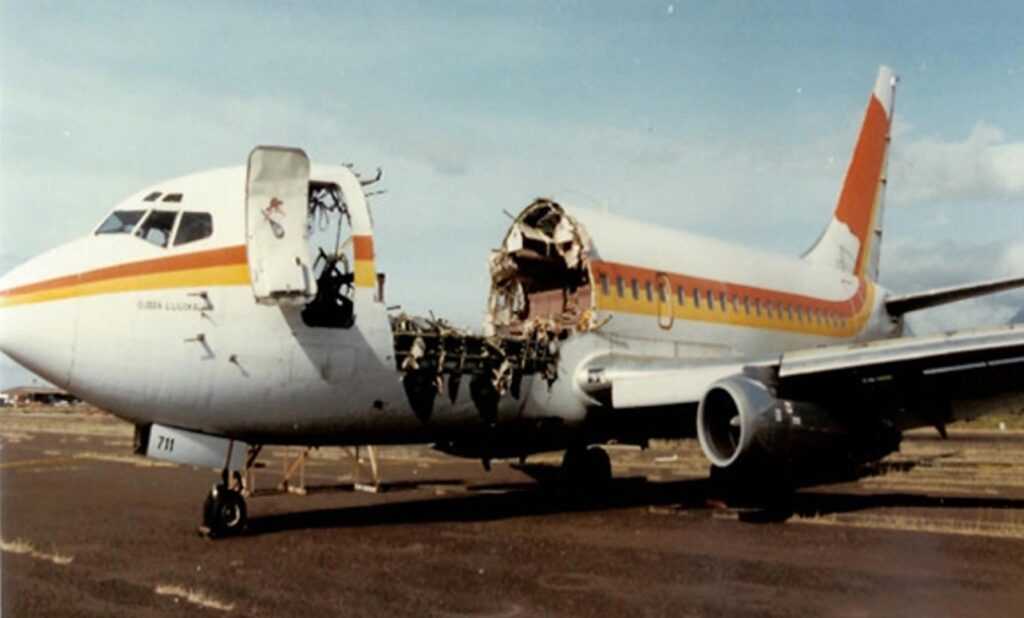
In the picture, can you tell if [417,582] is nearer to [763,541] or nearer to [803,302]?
[763,541]

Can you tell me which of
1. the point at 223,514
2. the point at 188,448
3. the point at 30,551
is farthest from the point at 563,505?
the point at 30,551

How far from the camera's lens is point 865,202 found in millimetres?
27656

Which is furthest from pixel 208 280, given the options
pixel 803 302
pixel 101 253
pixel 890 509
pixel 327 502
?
pixel 803 302

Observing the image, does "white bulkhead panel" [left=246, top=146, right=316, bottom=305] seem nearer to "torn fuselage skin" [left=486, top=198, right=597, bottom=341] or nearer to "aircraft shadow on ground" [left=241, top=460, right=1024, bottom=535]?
"aircraft shadow on ground" [left=241, top=460, right=1024, bottom=535]

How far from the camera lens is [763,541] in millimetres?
11344

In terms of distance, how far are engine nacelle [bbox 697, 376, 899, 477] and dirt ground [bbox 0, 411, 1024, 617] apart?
0.91m

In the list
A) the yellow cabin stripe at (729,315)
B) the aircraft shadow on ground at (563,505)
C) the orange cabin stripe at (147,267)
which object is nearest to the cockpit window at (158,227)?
the orange cabin stripe at (147,267)

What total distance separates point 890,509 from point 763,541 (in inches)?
173

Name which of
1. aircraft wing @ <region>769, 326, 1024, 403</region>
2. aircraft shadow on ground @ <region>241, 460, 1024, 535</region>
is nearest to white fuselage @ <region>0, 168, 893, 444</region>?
aircraft shadow on ground @ <region>241, 460, 1024, 535</region>

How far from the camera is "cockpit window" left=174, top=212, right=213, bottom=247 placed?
461 inches

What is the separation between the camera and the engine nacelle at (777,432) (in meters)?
12.6

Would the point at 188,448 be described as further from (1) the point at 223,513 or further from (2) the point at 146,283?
(2) the point at 146,283

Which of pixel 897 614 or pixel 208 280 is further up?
pixel 208 280

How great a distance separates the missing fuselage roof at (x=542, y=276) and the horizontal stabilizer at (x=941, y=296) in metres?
9.52
